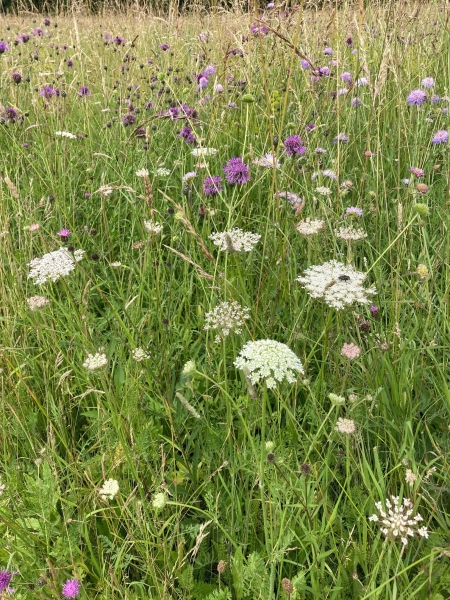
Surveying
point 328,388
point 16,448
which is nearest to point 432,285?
point 328,388

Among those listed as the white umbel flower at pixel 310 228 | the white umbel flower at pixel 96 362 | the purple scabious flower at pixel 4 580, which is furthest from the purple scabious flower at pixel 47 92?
the purple scabious flower at pixel 4 580

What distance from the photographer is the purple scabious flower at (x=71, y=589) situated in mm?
959

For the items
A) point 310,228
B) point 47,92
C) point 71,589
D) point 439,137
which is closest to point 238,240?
point 310,228

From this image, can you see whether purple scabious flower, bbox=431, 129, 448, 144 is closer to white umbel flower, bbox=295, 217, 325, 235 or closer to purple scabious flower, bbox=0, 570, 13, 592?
white umbel flower, bbox=295, 217, 325, 235

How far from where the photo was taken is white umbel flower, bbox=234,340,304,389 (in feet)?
3.30

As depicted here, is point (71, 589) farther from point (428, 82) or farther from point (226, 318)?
point (428, 82)

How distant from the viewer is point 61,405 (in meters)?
1.44

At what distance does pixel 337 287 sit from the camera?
3.92 ft

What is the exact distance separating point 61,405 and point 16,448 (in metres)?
0.16

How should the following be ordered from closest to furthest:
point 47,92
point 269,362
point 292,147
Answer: point 269,362 < point 292,147 < point 47,92

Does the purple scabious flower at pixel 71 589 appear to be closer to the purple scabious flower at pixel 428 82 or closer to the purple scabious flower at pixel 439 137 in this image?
the purple scabious flower at pixel 439 137

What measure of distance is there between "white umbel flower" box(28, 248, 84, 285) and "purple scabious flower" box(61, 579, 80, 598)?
0.75 meters

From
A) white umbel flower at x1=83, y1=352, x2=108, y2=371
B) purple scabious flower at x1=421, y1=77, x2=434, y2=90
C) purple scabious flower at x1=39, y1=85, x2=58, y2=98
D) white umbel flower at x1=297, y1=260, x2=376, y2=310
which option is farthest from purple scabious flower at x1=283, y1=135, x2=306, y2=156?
purple scabious flower at x1=39, y1=85, x2=58, y2=98

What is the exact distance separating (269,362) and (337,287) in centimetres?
29
